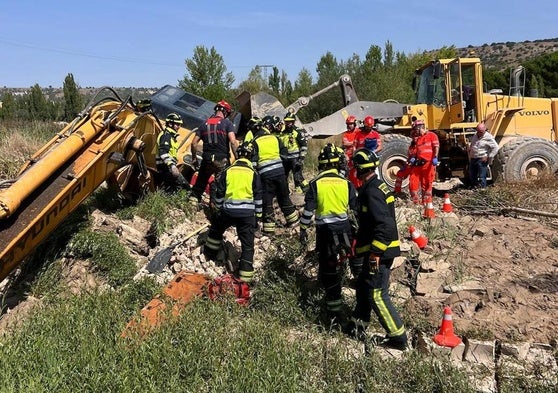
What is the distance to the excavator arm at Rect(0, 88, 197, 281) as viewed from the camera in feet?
18.8

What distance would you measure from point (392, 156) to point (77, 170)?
252 inches

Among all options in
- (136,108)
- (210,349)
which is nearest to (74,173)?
(136,108)

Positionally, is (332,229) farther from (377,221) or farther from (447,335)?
(447,335)

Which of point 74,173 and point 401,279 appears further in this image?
point 401,279

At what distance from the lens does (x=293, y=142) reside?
1003 centimetres

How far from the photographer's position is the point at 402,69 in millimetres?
34875

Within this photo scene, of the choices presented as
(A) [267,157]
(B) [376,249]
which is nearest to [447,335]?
(B) [376,249]

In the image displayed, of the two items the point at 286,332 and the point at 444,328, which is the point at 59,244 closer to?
the point at 286,332

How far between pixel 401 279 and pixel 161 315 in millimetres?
2969

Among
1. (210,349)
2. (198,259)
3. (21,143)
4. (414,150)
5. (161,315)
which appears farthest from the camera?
(21,143)

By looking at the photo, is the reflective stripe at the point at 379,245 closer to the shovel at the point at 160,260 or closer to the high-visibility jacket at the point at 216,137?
the shovel at the point at 160,260

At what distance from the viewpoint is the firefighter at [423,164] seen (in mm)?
9391

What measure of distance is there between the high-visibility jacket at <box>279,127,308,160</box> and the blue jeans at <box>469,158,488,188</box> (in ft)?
10.9

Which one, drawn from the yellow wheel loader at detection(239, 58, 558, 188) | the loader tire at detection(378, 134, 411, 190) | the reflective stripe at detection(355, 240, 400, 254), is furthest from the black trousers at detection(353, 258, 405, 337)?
the loader tire at detection(378, 134, 411, 190)
